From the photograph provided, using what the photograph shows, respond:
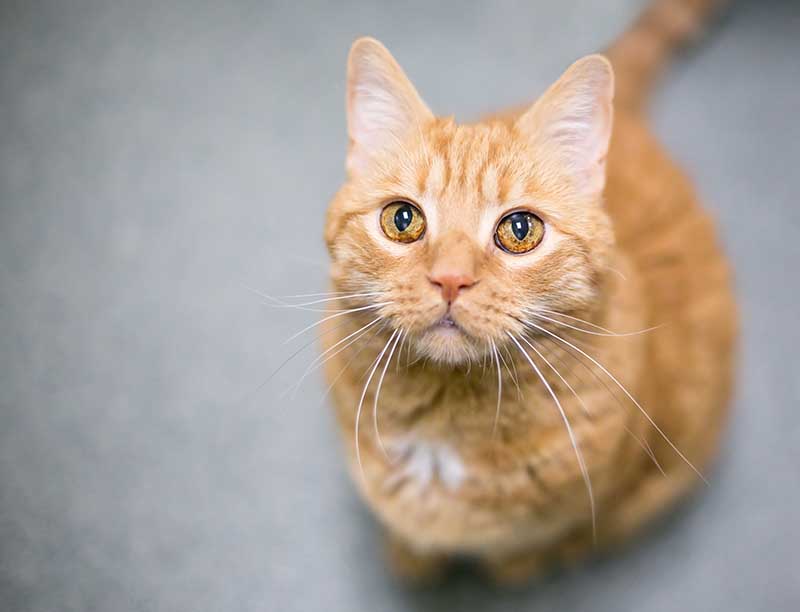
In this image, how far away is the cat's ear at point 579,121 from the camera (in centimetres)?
114

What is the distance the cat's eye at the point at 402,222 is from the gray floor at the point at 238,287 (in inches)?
26.3

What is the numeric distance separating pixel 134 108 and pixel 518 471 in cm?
157

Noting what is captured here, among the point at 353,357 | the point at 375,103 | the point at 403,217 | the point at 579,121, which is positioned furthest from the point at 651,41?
the point at 353,357

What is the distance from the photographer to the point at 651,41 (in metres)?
2.09

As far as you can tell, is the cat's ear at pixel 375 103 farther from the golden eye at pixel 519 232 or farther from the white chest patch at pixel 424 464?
the white chest patch at pixel 424 464

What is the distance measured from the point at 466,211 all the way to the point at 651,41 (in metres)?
1.29

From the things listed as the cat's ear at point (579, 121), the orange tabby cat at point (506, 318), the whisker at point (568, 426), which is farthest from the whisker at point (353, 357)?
the cat's ear at point (579, 121)

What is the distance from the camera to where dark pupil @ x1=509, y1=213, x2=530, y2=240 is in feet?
3.80

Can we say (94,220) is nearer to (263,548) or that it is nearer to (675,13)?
(263,548)

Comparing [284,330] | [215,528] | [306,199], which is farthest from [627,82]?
[215,528]

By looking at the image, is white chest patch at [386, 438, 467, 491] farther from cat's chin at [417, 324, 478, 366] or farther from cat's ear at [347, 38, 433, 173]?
cat's ear at [347, 38, 433, 173]

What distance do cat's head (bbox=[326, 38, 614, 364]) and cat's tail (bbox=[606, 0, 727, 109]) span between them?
81cm

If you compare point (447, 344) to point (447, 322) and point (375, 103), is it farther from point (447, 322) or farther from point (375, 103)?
point (375, 103)

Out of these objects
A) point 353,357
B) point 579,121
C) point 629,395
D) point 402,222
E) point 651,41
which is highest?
point 651,41
